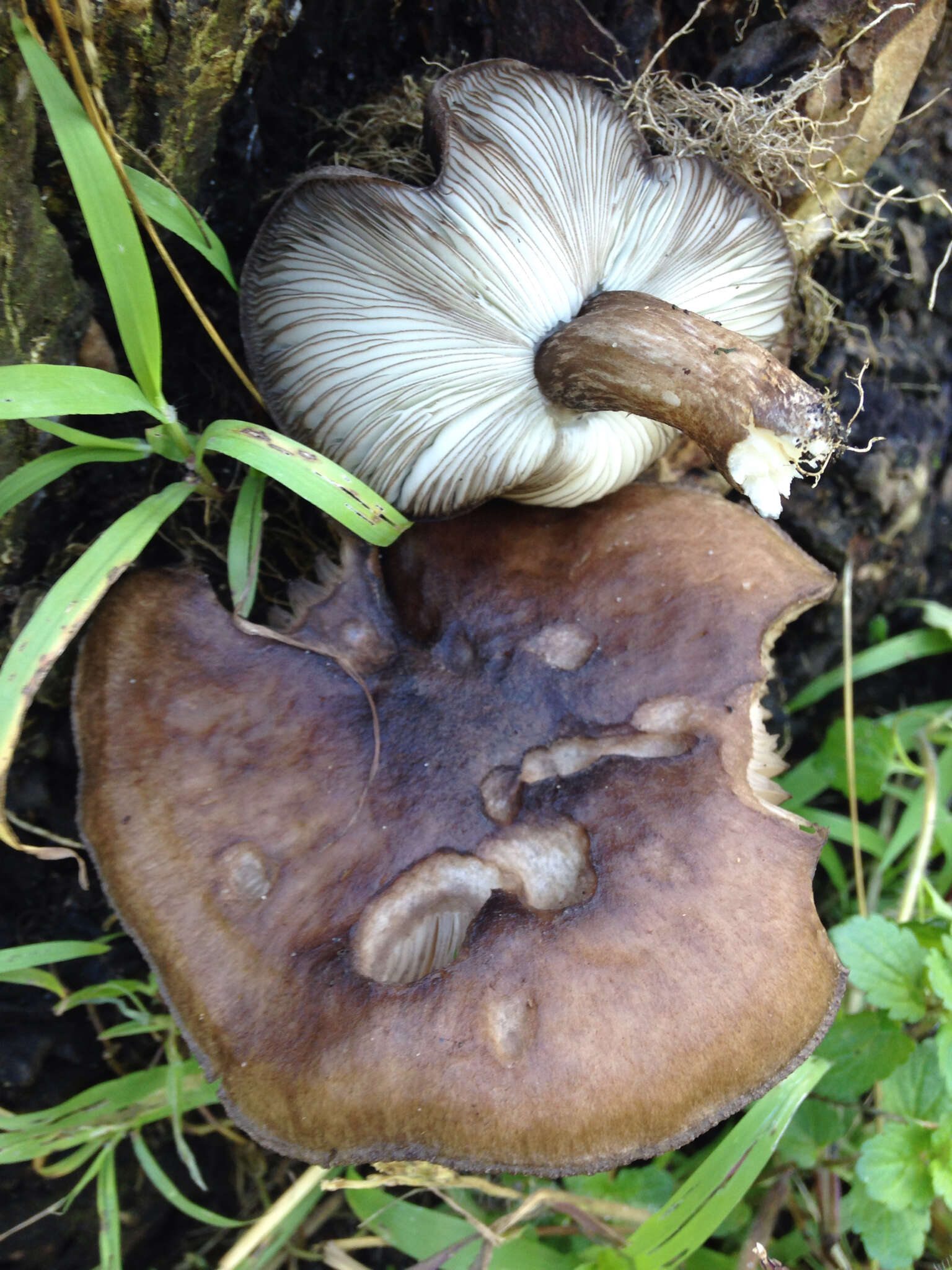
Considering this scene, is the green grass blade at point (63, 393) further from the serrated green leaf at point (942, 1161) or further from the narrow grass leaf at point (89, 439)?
the serrated green leaf at point (942, 1161)

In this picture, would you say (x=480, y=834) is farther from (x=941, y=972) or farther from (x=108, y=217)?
(x=108, y=217)

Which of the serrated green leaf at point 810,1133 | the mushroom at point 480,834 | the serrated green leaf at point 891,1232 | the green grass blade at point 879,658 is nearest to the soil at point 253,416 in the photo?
the green grass blade at point 879,658

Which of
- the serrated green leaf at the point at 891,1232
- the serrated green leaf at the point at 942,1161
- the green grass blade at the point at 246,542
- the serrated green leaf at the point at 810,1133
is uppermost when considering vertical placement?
the green grass blade at the point at 246,542

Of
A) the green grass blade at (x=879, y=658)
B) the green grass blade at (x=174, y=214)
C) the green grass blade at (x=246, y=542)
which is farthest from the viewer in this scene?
the green grass blade at (x=879, y=658)

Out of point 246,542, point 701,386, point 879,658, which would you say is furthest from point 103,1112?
point 879,658

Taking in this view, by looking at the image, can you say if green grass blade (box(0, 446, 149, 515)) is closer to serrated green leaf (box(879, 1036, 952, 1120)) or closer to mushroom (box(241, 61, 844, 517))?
mushroom (box(241, 61, 844, 517))

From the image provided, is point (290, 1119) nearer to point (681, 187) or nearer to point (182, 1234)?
point (182, 1234)
